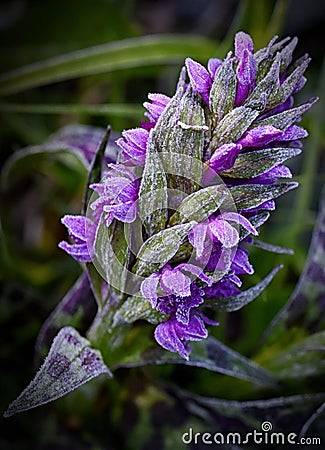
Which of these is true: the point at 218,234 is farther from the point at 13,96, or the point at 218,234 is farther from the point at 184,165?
the point at 13,96

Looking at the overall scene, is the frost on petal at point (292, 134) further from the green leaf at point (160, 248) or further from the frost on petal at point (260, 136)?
the green leaf at point (160, 248)

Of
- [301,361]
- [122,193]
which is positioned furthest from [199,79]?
[301,361]

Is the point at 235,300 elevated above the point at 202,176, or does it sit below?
below

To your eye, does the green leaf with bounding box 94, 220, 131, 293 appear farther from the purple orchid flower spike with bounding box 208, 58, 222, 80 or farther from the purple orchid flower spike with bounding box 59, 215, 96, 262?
the purple orchid flower spike with bounding box 208, 58, 222, 80

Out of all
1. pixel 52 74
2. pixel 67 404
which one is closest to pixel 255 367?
pixel 67 404

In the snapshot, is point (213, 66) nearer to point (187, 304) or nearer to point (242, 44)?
point (242, 44)

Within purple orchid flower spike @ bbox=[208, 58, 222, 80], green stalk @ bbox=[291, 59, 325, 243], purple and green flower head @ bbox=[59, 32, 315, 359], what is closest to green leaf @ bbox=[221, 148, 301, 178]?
purple and green flower head @ bbox=[59, 32, 315, 359]
